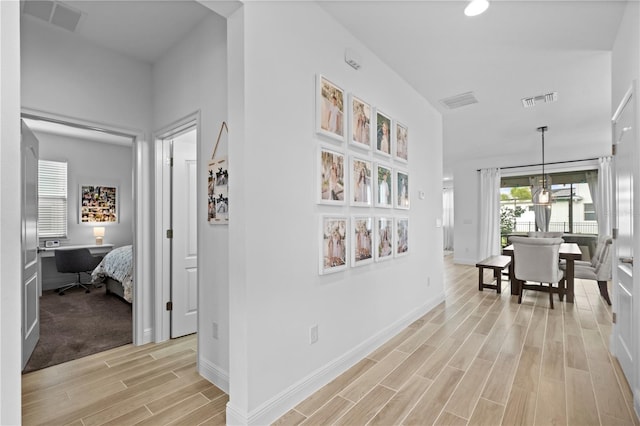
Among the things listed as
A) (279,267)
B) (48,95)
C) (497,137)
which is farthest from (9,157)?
(497,137)

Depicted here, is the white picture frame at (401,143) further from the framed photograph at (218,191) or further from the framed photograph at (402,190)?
the framed photograph at (218,191)

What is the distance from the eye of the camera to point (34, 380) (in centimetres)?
231

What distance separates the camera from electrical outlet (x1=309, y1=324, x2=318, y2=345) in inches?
83.8

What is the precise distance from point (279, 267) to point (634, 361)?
243 centimetres

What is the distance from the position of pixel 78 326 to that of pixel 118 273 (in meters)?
0.86

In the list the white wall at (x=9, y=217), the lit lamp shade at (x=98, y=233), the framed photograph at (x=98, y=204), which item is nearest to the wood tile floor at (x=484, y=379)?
the white wall at (x=9, y=217)

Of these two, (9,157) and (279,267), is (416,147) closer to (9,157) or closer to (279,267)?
(279,267)

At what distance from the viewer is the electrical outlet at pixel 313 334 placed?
6.98 ft

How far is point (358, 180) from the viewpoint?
103 inches

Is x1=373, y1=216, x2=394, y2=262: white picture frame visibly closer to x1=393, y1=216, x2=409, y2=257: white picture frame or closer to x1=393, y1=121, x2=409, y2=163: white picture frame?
x1=393, y1=216, x2=409, y2=257: white picture frame

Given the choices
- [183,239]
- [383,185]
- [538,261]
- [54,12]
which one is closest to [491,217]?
[538,261]

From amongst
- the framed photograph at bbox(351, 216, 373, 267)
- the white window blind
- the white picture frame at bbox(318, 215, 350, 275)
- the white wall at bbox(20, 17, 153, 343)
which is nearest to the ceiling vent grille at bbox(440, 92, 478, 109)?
the framed photograph at bbox(351, 216, 373, 267)

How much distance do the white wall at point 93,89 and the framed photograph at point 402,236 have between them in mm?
2467

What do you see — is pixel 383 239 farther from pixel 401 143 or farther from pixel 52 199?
pixel 52 199
